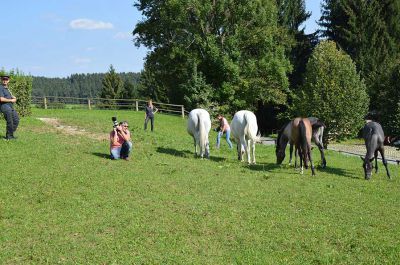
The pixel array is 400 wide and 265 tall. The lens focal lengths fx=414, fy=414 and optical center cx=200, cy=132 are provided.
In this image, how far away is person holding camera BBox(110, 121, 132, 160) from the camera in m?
15.5

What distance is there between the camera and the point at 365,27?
1905 inches

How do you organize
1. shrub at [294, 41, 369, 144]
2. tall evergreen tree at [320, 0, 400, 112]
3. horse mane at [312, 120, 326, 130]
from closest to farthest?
horse mane at [312, 120, 326, 130] → shrub at [294, 41, 369, 144] → tall evergreen tree at [320, 0, 400, 112]

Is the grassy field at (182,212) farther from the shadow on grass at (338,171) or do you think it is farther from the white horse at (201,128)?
the white horse at (201,128)

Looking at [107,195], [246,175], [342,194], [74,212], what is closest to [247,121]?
[246,175]

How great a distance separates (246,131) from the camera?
57.2ft

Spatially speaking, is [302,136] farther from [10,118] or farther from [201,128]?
[10,118]

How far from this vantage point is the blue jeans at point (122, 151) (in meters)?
15.5

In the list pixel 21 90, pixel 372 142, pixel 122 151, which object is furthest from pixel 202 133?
pixel 21 90

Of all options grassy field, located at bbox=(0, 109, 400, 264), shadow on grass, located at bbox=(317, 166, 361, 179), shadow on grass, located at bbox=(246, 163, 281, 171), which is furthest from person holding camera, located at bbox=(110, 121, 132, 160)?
shadow on grass, located at bbox=(317, 166, 361, 179)

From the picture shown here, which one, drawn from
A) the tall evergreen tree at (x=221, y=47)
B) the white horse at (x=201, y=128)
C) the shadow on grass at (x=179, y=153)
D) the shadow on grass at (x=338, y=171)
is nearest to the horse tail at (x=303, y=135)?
the shadow on grass at (x=338, y=171)

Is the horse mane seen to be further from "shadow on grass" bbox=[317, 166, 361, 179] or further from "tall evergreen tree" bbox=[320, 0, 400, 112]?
"tall evergreen tree" bbox=[320, 0, 400, 112]

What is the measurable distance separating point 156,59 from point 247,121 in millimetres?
29194

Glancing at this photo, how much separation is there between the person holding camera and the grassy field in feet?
1.64

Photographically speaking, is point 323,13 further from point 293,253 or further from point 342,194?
point 293,253
